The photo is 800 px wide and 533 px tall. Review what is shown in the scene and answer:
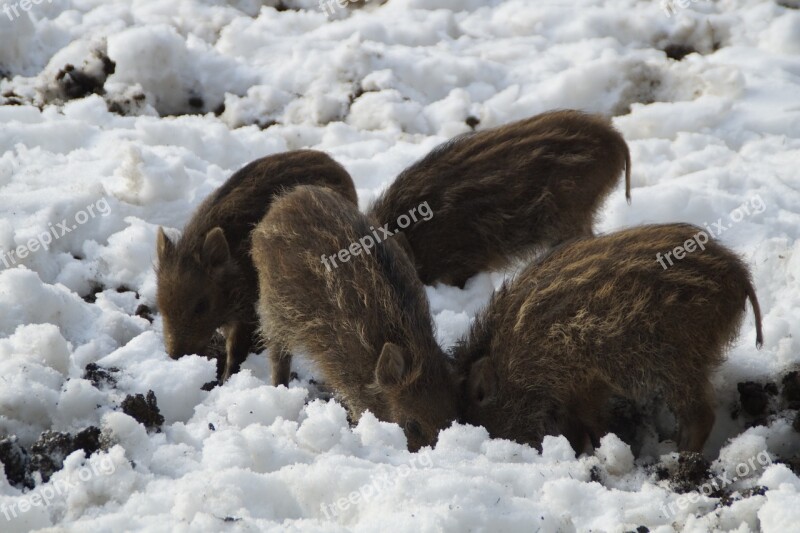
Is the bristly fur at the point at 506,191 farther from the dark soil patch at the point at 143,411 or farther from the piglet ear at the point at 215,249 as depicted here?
the dark soil patch at the point at 143,411

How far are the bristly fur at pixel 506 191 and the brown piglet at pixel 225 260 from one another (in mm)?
538

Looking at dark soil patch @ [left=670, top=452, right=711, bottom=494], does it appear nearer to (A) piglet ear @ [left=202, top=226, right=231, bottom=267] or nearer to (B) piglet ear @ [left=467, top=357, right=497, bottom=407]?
(B) piglet ear @ [left=467, top=357, right=497, bottom=407]

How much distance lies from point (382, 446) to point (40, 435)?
1.23 metres

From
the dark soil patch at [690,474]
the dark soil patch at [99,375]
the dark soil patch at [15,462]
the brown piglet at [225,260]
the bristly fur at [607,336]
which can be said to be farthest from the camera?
the brown piglet at [225,260]

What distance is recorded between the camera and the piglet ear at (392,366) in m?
3.91

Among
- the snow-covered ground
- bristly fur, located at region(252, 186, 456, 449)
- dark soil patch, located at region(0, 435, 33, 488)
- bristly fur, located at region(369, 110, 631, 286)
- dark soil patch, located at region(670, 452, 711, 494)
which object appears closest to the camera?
the snow-covered ground

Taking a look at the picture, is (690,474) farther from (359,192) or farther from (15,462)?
(359,192)

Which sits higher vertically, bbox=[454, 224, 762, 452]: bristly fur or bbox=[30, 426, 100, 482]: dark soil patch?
bbox=[30, 426, 100, 482]: dark soil patch

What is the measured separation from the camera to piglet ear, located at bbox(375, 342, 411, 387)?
3.91 meters

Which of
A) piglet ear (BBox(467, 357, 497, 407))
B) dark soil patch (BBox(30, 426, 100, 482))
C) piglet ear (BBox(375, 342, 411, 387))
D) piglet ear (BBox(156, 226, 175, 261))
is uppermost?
dark soil patch (BBox(30, 426, 100, 482))

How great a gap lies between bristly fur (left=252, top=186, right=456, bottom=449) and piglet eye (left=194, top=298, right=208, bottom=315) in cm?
44

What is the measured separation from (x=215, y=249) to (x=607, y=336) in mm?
2145

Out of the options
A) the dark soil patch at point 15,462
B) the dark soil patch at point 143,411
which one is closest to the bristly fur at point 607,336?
the dark soil patch at point 143,411

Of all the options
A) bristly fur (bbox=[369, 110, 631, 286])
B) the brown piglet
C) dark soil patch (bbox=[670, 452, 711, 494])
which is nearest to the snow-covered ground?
dark soil patch (bbox=[670, 452, 711, 494])
